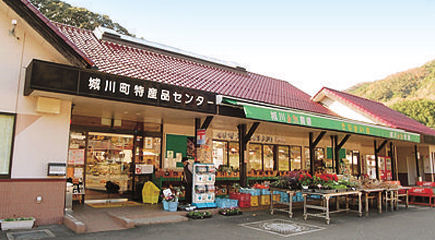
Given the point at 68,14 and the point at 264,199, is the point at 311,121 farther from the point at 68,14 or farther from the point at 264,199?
the point at 68,14

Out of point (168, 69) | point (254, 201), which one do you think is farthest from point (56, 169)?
point (254, 201)

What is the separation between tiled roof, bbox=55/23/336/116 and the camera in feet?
30.2

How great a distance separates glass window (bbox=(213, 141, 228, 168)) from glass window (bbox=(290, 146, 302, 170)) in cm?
428

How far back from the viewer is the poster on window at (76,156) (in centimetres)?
966

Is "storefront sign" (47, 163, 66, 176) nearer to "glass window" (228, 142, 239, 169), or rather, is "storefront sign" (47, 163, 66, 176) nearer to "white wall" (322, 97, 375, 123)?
"glass window" (228, 142, 239, 169)

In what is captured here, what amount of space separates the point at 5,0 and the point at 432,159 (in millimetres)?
21852

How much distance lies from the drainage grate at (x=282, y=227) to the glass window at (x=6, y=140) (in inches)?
218

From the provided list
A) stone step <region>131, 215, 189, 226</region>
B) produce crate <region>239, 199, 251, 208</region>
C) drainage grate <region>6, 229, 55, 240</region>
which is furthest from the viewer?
produce crate <region>239, 199, 251, 208</region>

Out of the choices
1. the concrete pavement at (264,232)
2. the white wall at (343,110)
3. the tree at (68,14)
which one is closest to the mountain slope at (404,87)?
the white wall at (343,110)

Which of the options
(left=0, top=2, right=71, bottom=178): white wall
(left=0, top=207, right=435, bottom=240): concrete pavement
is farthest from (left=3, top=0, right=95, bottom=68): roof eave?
Result: (left=0, top=207, right=435, bottom=240): concrete pavement

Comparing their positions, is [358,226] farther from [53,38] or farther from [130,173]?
[53,38]

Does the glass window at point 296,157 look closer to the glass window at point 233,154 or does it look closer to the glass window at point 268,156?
the glass window at point 268,156

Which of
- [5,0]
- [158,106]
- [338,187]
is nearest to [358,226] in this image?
[338,187]

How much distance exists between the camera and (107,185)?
409 inches
